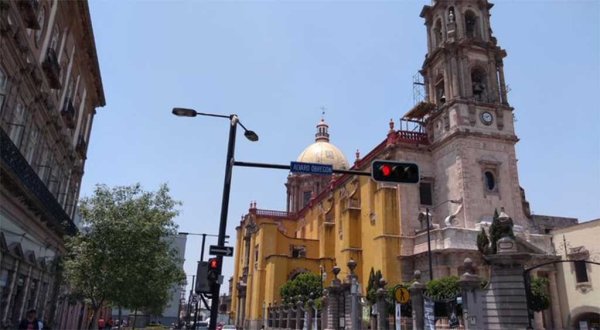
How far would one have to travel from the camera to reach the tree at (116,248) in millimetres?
19656

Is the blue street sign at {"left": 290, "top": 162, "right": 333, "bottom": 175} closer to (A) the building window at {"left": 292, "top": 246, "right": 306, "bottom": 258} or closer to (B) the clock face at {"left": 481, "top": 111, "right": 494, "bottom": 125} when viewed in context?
(B) the clock face at {"left": 481, "top": 111, "right": 494, "bottom": 125}

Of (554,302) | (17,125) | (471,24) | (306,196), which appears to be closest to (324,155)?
(306,196)

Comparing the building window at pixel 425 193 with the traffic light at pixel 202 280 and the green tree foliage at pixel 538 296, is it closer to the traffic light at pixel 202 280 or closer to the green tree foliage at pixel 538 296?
the green tree foliage at pixel 538 296

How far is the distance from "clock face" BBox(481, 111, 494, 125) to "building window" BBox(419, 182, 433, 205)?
20.4 ft

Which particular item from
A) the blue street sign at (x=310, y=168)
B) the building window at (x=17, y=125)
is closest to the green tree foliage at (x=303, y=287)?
the building window at (x=17, y=125)

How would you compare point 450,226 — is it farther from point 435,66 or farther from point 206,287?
point 206,287

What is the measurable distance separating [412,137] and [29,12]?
29497 mm

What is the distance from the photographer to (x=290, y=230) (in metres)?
63.8

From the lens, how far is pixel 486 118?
35.7 metres

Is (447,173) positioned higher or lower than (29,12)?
higher

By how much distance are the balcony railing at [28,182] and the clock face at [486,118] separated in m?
28.6

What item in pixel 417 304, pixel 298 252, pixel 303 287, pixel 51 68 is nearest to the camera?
pixel 51 68

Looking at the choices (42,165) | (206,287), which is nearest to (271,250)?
(42,165)

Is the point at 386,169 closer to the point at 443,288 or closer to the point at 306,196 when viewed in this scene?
the point at 443,288
